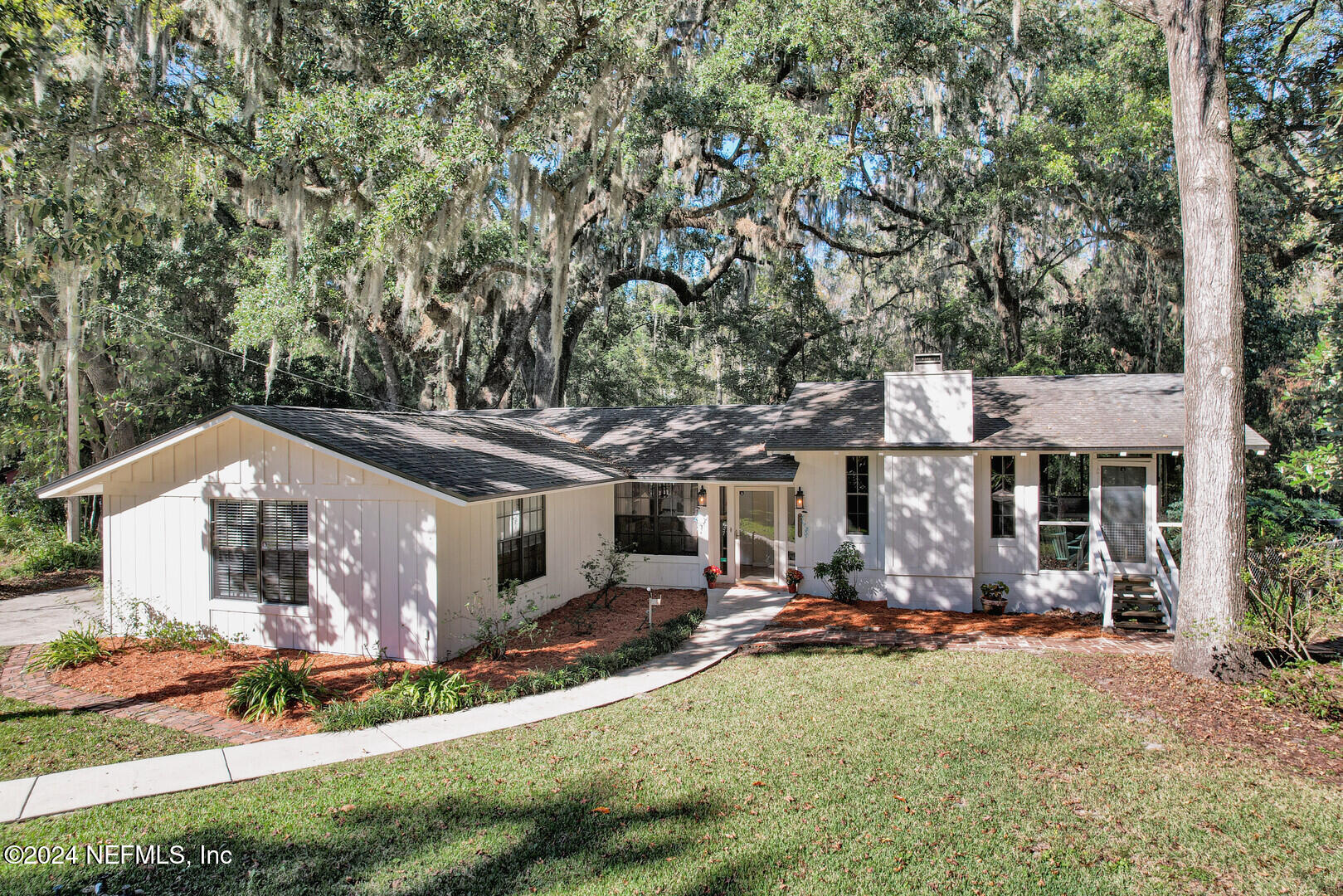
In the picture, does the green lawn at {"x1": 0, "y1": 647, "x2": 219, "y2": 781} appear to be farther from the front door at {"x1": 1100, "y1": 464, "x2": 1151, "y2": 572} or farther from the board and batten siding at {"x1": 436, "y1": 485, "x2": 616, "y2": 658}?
the front door at {"x1": 1100, "y1": 464, "x2": 1151, "y2": 572}

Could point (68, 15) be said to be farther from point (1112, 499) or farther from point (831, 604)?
point (1112, 499)

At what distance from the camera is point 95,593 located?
1202cm

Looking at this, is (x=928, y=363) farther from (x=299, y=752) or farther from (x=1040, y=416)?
(x=299, y=752)

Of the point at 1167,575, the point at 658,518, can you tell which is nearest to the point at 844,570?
the point at 658,518

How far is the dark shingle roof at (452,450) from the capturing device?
8.23 metres

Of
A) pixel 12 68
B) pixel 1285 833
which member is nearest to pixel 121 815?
pixel 12 68

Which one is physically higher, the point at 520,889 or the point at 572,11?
the point at 572,11

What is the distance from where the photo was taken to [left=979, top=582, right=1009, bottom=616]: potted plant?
10672 millimetres

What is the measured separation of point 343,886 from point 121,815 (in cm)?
210

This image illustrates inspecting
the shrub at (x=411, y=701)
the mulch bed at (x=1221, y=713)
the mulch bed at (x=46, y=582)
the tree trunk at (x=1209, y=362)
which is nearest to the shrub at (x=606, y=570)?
the shrub at (x=411, y=701)

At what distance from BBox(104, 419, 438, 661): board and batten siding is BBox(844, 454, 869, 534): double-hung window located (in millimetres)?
6928

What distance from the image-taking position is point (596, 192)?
50.8ft

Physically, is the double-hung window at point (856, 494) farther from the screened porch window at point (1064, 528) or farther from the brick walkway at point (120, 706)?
the brick walkway at point (120, 706)

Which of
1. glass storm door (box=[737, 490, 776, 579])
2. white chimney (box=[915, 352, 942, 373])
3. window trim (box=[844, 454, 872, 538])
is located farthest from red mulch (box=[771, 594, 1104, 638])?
white chimney (box=[915, 352, 942, 373])
